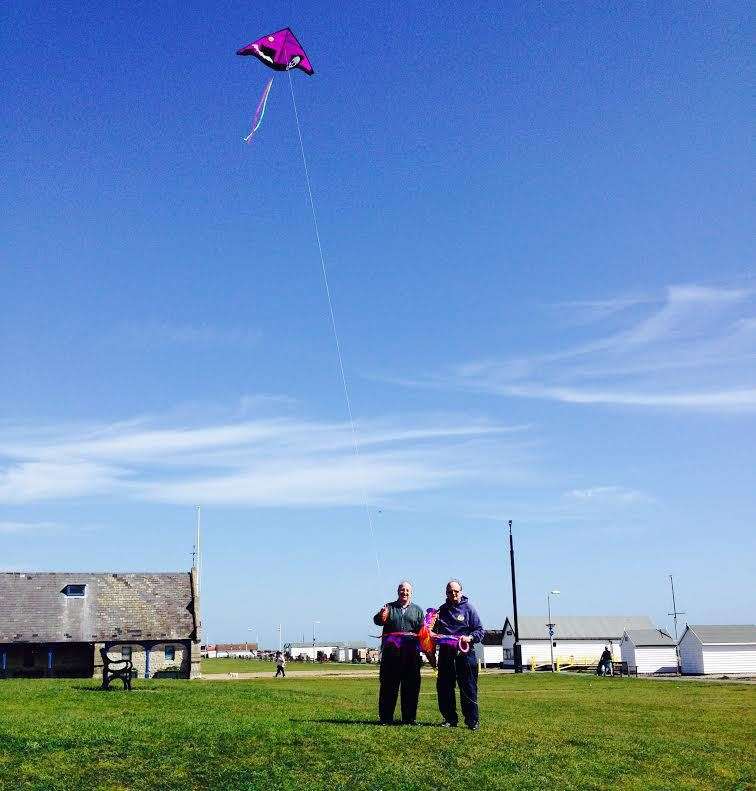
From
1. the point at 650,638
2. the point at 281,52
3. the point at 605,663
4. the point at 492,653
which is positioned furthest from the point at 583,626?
the point at 281,52

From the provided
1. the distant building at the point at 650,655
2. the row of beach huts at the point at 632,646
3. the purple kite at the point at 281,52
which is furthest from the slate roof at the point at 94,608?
the distant building at the point at 650,655

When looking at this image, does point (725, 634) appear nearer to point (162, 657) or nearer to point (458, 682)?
point (162, 657)

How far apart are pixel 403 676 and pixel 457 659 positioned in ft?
2.82

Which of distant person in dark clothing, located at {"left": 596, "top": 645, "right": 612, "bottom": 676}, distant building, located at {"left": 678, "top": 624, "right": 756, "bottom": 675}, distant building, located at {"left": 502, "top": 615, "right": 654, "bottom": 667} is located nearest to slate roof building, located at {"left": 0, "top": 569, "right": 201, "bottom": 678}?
distant person in dark clothing, located at {"left": 596, "top": 645, "right": 612, "bottom": 676}

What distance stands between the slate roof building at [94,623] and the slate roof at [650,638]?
5745 cm

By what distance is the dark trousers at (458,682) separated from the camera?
12070mm

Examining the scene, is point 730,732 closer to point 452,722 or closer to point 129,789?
point 452,722

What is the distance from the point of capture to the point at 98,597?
2201 inches

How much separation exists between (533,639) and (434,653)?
10440 centimetres

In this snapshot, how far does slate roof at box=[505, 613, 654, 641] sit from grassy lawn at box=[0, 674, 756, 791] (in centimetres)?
10159

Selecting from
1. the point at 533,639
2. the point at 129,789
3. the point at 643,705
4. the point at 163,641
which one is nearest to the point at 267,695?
the point at 643,705

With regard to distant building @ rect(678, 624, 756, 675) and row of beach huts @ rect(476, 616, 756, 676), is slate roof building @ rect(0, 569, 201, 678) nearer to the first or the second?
row of beach huts @ rect(476, 616, 756, 676)

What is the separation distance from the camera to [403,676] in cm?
1249

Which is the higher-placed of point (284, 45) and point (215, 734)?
point (284, 45)
